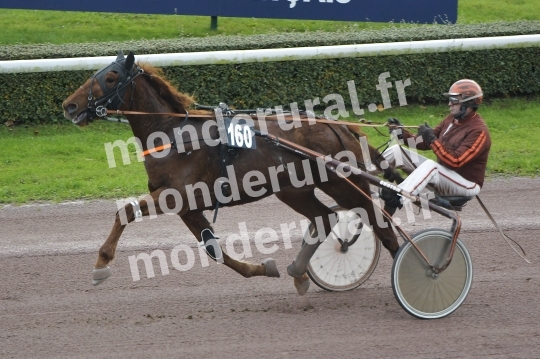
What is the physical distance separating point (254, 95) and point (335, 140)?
4416 millimetres

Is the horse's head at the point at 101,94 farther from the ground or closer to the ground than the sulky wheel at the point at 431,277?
farther from the ground

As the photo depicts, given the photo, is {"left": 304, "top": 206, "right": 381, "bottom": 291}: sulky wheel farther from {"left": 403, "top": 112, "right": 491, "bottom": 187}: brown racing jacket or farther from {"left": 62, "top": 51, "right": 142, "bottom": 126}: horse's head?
{"left": 62, "top": 51, "right": 142, "bottom": 126}: horse's head

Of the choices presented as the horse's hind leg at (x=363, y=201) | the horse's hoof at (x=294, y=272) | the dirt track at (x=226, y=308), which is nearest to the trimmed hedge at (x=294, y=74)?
the dirt track at (x=226, y=308)

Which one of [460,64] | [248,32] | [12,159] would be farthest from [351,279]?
[248,32]

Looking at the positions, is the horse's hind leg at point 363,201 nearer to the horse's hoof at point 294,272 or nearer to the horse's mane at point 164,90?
the horse's hoof at point 294,272

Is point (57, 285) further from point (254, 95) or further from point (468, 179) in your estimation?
point (254, 95)

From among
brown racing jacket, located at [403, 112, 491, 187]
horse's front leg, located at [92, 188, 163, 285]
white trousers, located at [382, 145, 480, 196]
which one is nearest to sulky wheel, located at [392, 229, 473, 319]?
white trousers, located at [382, 145, 480, 196]

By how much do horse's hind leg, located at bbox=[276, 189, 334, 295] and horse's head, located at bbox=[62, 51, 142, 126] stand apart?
129 centimetres

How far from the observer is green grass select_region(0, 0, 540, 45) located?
11875mm

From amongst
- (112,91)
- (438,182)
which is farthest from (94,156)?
(438,182)

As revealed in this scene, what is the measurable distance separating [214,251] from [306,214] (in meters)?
0.73

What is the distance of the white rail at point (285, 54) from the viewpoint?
9.12m

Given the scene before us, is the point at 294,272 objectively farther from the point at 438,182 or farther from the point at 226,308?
the point at 438,182

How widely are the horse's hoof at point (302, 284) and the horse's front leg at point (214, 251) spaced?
18 centimetres
